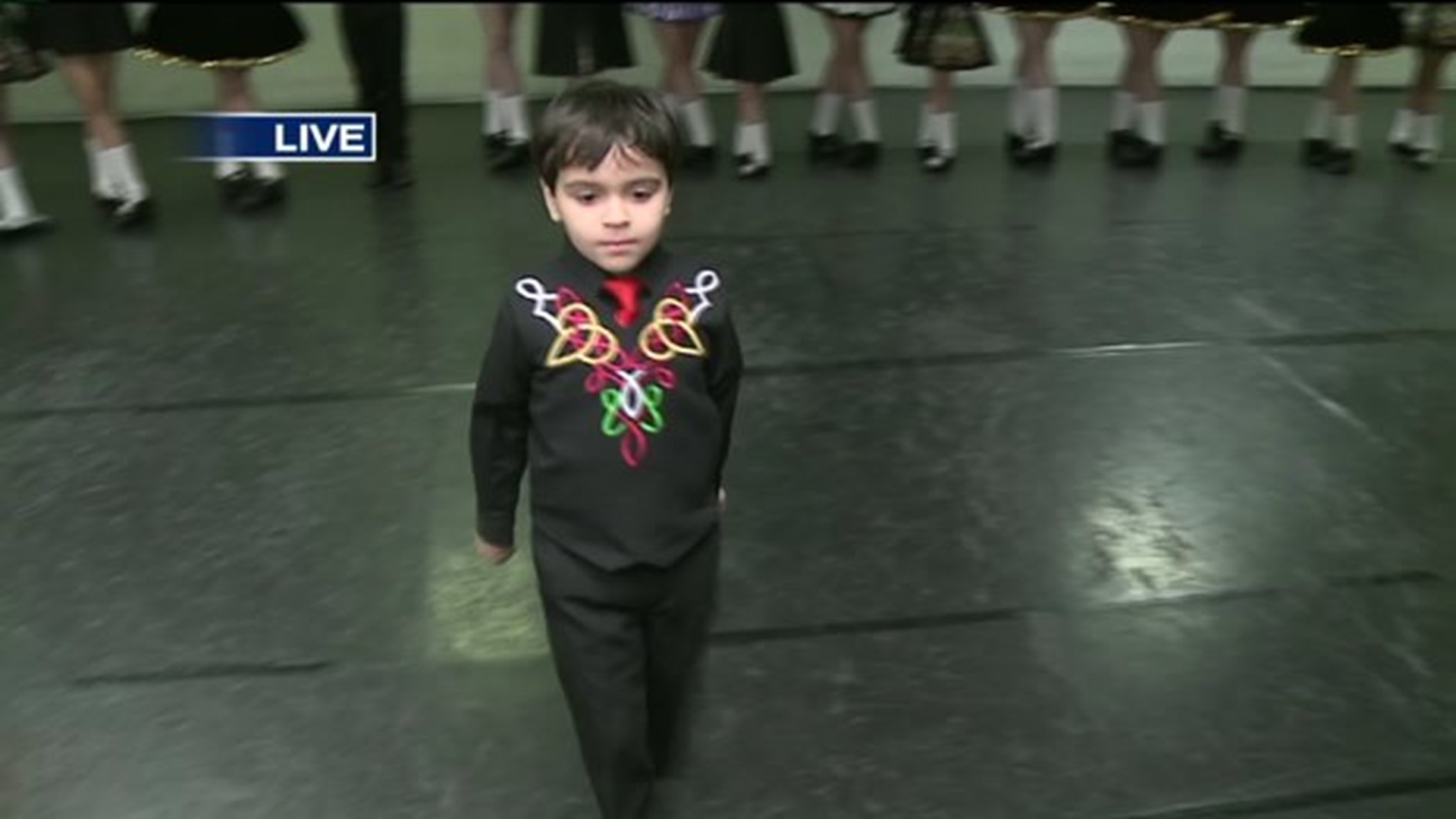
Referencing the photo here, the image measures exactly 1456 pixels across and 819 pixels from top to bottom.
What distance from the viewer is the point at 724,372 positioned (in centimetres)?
157

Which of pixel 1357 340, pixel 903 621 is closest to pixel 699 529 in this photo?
pixel 903 621

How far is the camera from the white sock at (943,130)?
4.67 metres

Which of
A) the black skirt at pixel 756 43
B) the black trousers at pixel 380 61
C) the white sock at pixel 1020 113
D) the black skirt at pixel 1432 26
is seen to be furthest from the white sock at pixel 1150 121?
the black trousers at pixel 380 61

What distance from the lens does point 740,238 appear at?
13.0 ft

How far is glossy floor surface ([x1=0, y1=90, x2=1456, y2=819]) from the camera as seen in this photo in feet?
6.25

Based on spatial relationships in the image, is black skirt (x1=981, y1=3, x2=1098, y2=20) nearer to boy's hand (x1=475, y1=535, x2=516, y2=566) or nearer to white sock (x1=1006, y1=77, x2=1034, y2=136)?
white sock (x1=1006, y1=77, x2=1034, y2=136)

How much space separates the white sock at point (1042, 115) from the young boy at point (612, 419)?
336 cm

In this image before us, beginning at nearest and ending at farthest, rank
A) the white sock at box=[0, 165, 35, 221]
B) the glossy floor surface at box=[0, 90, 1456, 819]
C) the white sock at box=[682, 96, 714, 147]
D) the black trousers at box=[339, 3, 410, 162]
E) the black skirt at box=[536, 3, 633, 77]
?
the glossy floor surface at box=[0, 90, 1456, 819] < the white sock at box=[0, 165, 35, 221] < the black trousers at box=[339, 3, 410, 162] < the black skirt at box=[536, 3, 633, 77] < the white sock at box=[682, 96, 714, 147]

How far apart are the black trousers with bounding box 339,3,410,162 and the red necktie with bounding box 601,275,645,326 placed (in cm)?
295

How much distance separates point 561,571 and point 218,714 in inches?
28.6

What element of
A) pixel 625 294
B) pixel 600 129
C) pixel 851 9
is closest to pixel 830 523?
pixel 625 294

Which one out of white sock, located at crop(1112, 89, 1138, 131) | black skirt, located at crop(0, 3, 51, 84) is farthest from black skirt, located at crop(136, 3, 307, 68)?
white sock, located at crop(1112, 89, 1138, 131)

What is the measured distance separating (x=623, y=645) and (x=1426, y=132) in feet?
13.6

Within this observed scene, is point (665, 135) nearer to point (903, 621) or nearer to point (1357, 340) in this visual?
point (903, 621)
